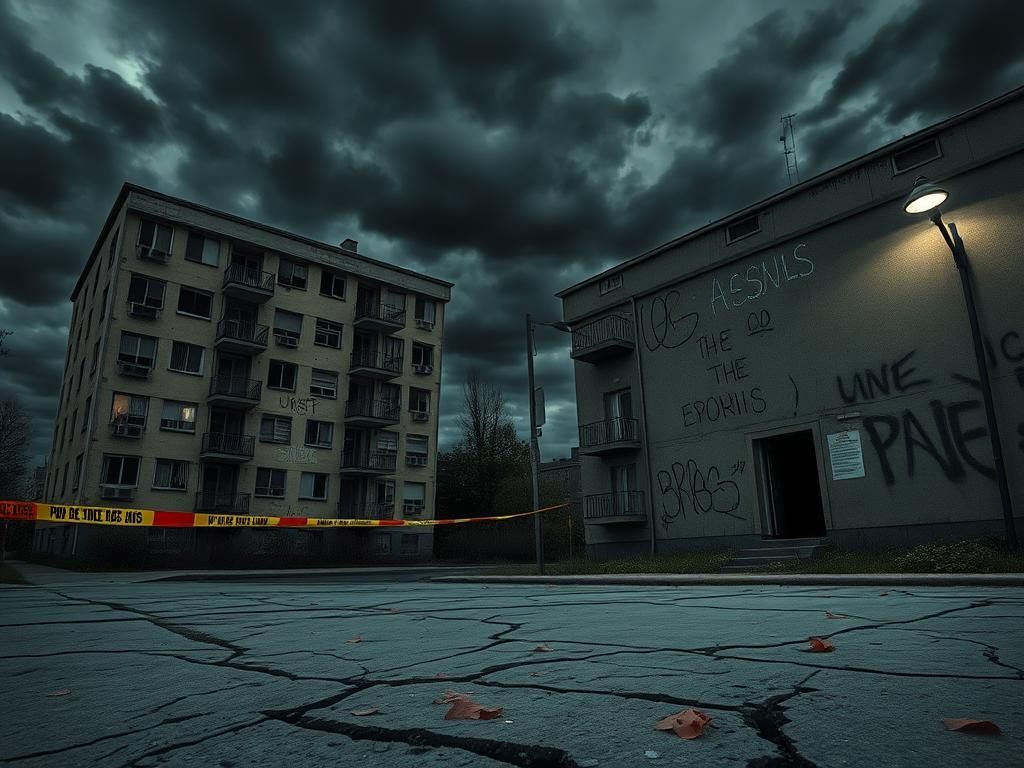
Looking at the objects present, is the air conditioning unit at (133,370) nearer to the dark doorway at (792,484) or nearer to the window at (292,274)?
the window at (292,274)

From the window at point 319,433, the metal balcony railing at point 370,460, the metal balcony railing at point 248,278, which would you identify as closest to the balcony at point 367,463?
the metal balcony railing at point 370,460

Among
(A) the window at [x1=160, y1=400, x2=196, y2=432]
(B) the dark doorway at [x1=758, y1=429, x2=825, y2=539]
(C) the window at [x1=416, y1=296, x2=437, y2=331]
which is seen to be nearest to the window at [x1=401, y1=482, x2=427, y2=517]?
(C) the window at [x1=416, y1=296, x2=437, y2=331]

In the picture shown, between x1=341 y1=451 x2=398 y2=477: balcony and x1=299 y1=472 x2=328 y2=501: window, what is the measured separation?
1189mm

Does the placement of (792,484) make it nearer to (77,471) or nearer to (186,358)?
(186,358)

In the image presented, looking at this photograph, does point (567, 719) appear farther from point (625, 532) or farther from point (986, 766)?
point (625, 532)

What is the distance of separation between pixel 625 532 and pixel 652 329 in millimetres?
5996

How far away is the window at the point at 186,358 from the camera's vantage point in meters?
28.7

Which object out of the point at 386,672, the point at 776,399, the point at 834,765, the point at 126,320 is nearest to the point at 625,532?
the point at 776,399

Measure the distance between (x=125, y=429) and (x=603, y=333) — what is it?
20.7 meters

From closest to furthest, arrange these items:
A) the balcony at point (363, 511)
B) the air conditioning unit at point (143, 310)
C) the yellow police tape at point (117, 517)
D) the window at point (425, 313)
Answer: the yellow police tape at point (117, 517), the air conditioning unit at point (143, 310), the balcony at point (363, 511), the window at point (425, 313)

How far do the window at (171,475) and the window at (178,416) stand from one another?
4.88ft

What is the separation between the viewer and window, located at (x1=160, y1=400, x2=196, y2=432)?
91.7 ft

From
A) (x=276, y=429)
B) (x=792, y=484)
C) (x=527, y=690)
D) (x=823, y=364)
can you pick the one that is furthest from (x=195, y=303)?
(x=527, y=690)

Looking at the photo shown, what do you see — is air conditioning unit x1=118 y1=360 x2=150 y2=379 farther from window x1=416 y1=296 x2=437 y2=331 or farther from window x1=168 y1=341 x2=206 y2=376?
window x1=416 y1=296 x2=437 y2=331
